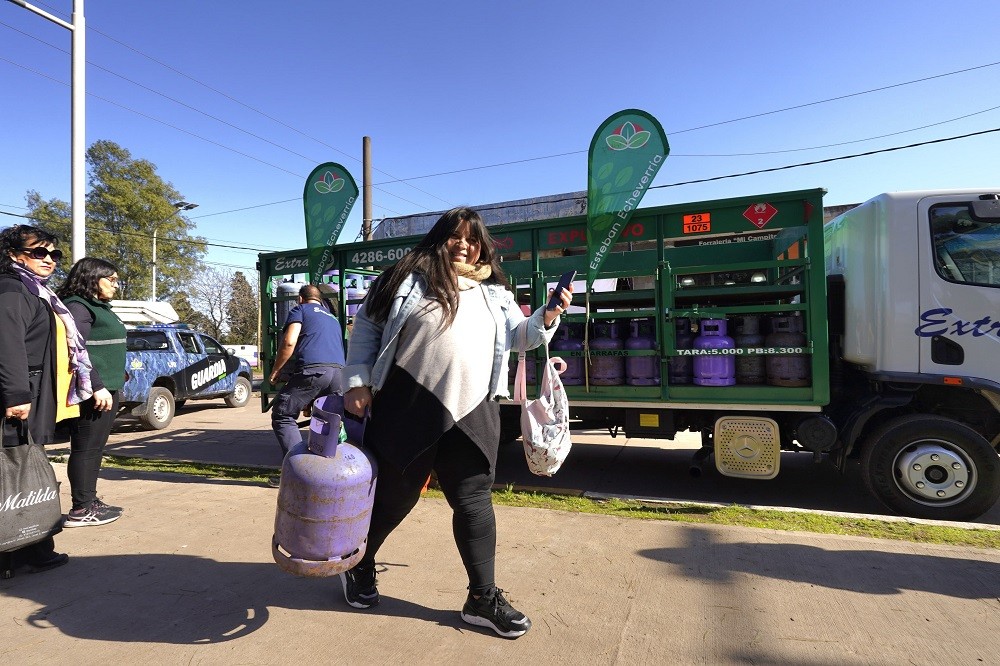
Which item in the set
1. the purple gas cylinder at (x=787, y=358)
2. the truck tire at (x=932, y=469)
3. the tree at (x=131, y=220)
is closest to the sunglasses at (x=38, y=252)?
the purple gas cylinder at (x=787, y=358)

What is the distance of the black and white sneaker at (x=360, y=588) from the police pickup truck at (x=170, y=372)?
7.60 metres

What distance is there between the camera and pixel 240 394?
12.9m

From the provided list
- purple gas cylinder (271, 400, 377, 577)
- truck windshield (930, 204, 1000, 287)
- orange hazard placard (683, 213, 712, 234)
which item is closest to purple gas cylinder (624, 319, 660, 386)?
orange hazard placard (683, 213, 712, 234)

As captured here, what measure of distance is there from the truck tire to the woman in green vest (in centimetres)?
561

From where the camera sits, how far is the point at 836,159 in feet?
44.0

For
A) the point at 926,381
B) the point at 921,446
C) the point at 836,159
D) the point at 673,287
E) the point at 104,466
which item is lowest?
the point at 104,466

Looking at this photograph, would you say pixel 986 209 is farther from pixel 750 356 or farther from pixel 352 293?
pixel 352 293

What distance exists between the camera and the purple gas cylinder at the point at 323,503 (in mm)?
2168

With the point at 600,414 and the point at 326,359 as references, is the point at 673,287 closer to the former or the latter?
Result: the point at 600,414

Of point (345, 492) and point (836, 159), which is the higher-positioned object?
point (836, 159)

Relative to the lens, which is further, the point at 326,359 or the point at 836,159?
the point at 836,159

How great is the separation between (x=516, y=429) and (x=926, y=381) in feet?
11.6

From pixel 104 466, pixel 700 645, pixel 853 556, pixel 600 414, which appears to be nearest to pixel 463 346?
pixel 700 645

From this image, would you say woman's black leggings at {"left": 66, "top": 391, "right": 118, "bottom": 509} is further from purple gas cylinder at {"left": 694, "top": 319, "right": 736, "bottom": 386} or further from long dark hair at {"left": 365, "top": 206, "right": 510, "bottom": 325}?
purple gas cylinder at {"left": 694, "top": 319, "right": 736, "bottom": 386}
